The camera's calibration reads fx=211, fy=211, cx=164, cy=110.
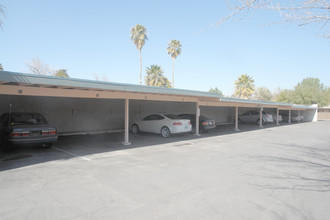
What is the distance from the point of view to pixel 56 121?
42.3 feet

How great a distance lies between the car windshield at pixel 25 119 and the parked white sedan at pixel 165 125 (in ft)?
20.3

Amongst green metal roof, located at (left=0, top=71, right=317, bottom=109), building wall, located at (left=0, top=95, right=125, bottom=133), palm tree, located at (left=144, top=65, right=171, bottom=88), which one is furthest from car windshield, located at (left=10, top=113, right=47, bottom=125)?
palm tree, located at (left=144, top=65, right=171, bottom=88)

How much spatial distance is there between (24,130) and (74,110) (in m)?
6.42

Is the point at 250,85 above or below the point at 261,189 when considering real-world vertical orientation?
above

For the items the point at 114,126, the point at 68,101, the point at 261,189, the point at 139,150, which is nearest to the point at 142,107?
the point at 114,126

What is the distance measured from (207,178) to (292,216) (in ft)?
6.96

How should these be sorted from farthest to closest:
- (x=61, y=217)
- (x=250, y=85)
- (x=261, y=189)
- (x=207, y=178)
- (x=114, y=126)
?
(x=250, y=85) → (x=114, y=126) → (x=207, y=178) → (x=261, y=189) → (x=61, y=217)

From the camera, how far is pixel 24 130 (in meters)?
7.34

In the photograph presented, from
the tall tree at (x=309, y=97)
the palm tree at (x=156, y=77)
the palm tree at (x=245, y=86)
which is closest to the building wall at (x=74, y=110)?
the palm tree at (x=156, y=77)

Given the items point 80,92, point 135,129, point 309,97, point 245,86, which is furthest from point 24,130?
point 309,97

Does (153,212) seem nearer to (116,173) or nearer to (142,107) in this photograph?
(116,173)

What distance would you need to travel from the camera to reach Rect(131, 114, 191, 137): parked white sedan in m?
12.2

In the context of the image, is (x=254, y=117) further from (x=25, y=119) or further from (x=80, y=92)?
(x=25, y=119)

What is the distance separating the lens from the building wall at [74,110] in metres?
12.0
